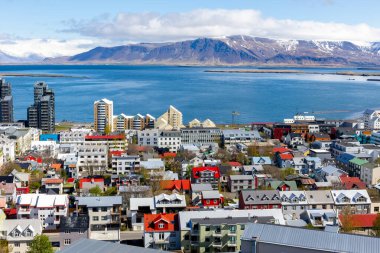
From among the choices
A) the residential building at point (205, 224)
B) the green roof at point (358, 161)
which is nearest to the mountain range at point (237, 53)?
the green roof at point (358, 161)

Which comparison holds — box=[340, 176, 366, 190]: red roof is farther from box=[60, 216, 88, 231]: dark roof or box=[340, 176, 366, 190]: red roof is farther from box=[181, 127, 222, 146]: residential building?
box=[181, 127, 222, 146]: residential building

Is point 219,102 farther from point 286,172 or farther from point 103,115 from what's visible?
point 286,172

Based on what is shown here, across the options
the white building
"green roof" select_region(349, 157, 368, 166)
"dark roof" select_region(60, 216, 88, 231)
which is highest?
the white building

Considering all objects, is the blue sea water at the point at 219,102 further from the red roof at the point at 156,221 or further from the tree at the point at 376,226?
the red roof at the point at 156,221

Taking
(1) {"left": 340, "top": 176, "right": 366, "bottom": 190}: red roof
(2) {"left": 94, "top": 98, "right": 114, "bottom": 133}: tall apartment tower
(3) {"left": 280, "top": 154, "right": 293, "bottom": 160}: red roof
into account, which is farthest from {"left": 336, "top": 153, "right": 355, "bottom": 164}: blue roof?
(2) {"left": 94, "top": 98, "right": 114, "bottom": 133}: tall apartment tower

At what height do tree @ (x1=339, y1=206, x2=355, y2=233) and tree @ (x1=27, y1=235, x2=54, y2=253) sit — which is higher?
tree @ (x1=27, y1=235, x2=54, y2=253)

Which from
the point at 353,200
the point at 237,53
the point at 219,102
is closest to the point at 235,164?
the point at 353,200

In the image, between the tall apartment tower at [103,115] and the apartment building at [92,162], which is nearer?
the apartment building at [92,162]
